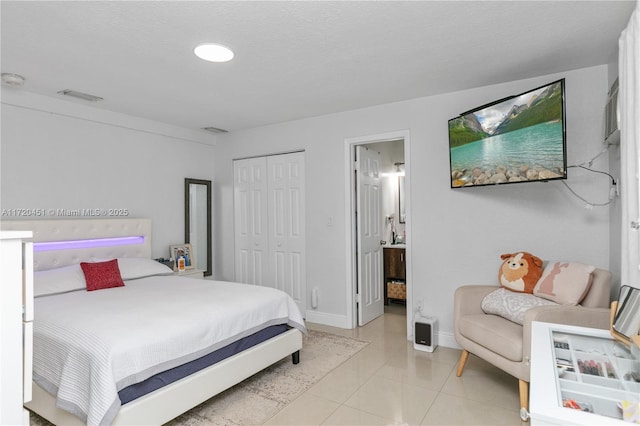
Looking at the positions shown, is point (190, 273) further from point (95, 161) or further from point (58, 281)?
point (95, 161)

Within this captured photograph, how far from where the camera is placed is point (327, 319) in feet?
14.2

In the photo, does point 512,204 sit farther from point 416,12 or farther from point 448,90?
point 416,12

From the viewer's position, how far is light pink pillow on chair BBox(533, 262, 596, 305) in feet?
8.18

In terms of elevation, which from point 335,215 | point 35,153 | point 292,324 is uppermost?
point 35,153

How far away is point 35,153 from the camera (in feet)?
11.5

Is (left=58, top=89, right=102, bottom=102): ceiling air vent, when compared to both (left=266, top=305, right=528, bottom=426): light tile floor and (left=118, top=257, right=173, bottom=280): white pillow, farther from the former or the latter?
(left=266, top=305, right=528, bottom=426): light tile floor

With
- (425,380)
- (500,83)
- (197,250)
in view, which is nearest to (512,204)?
(500,83)

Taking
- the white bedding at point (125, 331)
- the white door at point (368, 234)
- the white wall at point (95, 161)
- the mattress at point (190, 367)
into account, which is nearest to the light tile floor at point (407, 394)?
the mattress at point (190, 367)

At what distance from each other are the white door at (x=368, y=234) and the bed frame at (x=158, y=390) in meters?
1.42

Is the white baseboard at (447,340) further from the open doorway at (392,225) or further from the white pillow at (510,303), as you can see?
the open doorway at (392,225)

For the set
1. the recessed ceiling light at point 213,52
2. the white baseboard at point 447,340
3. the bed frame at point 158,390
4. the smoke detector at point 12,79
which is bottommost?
the white baseboard at point 447,340

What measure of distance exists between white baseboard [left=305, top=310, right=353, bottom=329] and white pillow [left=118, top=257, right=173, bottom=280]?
5.64 ft

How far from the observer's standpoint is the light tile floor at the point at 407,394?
2328 millimetres

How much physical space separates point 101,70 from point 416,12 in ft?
8.03
